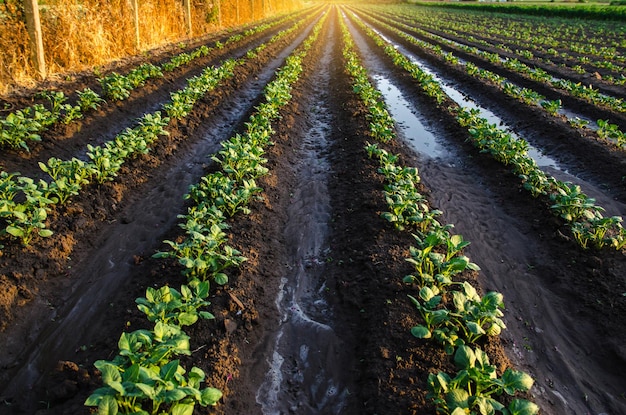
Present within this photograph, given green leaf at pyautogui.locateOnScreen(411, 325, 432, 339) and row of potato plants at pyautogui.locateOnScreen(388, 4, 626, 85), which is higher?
row of potato plants at pyautogui.locateOnScreen(388, 4, 626, 85)

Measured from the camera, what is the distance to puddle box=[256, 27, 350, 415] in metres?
3.43

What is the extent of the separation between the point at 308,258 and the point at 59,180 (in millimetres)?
3376

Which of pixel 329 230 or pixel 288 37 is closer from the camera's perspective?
pixel 329 230

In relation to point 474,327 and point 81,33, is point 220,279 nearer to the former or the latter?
point 474,327

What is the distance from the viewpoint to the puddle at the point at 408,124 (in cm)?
914

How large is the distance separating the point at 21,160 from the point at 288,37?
21.2m

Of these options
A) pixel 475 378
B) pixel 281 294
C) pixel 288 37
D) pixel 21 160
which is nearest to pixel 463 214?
pixel 281 294

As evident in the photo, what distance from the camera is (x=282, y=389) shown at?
3510 millimetres

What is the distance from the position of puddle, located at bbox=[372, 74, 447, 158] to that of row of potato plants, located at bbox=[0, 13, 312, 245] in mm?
5342

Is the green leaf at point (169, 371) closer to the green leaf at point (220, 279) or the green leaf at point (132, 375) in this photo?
the green leaf at point (132, 375)

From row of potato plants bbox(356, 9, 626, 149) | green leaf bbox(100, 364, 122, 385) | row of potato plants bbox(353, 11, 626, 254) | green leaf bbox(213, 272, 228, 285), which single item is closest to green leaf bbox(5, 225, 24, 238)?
green leaf bbox(213, 272, 228, 285)

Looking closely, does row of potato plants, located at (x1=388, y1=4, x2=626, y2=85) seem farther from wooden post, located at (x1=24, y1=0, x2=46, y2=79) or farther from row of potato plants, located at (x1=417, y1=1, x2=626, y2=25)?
wooden post, located at (x1=24, y1=0, x2=46, y2=79)

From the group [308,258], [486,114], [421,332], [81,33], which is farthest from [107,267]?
[486,114]

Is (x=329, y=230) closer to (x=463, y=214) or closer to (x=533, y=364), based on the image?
(x=463, y=214)
